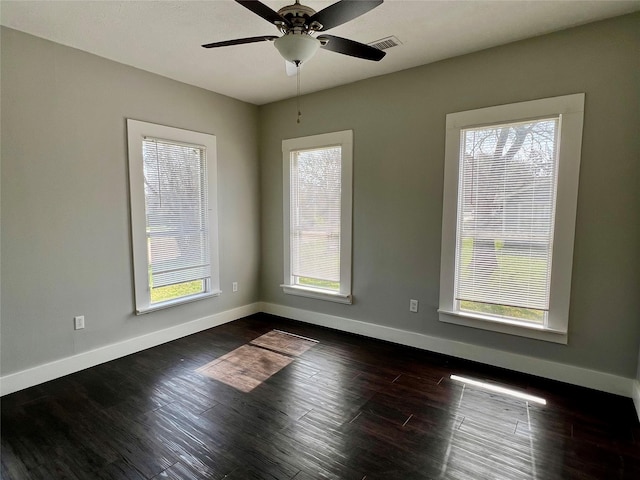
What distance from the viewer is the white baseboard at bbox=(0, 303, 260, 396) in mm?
2666

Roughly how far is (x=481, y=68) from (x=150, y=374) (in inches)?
155

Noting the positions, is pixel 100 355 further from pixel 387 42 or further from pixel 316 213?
pixel 387 42

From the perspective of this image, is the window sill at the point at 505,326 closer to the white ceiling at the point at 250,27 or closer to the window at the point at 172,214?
the white ceiling at the point at 250,27

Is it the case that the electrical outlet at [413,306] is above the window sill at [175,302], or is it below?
above

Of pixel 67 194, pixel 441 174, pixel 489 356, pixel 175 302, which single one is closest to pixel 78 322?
pixel 175 302

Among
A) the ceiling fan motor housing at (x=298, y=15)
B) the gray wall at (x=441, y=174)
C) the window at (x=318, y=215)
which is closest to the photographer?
the ceiling fan motor housing at (x=298, y=15)

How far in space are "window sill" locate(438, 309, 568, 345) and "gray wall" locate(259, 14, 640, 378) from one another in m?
0.07

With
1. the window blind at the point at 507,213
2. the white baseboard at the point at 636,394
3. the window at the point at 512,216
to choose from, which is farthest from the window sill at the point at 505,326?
the white baseboard at the point at 636,394

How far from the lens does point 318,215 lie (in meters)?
4.09

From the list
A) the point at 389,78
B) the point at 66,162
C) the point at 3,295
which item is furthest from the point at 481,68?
the point at 3,295

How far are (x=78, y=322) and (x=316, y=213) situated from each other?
2.60 meters

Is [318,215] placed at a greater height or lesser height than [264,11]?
lesser

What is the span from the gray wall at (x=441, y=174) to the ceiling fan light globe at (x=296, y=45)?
54.0 inches

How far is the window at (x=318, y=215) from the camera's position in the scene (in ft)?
12.6
